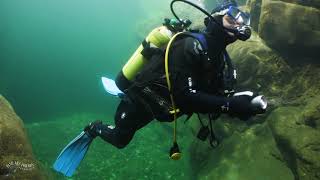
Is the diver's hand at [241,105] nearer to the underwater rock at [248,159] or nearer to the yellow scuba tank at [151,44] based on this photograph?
the yellow scuba tank at [151,44]

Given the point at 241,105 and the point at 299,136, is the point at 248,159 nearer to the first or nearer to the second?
the point at 299,136

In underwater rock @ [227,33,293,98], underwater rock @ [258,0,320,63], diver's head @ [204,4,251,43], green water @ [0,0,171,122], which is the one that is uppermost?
diver's head @ [204,4,251,43]

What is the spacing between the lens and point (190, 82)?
153 inches

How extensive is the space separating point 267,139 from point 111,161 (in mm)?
Answer: 5924

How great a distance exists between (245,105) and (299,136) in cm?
318

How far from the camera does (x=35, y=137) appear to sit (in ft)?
45.6

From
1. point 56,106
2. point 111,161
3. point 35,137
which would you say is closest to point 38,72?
point 56,106

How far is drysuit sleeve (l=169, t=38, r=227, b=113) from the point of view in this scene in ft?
12.5

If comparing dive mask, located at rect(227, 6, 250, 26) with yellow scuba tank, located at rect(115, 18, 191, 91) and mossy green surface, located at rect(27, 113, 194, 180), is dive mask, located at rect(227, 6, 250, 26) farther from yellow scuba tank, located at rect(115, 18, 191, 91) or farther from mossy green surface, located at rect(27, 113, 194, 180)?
mossy green surface, located at rect(27, 113, 194, 180)

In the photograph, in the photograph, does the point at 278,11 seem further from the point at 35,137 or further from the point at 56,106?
the point at 56,106

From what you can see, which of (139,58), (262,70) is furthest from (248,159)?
(139,58)

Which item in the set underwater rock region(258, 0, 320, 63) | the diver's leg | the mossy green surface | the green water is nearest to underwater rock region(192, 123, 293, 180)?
the mossy green surface

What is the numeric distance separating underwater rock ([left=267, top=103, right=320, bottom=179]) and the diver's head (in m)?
3.10

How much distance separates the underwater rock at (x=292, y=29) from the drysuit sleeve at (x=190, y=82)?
157 inches
